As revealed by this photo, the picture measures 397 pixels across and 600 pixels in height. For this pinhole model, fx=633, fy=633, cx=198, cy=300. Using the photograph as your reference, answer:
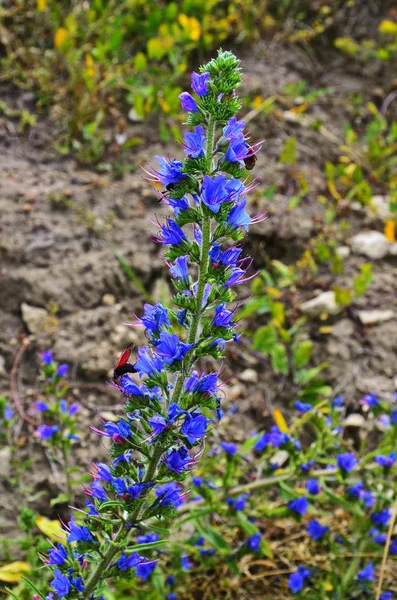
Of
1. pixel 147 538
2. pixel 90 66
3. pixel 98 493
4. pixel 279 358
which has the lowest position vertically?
pixel 147 538

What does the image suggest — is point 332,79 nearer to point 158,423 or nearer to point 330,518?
point 330,518

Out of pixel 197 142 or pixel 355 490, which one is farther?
pixel 355 490

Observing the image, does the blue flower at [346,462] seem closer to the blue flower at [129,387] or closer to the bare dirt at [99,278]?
the bare dirt at [99,278]

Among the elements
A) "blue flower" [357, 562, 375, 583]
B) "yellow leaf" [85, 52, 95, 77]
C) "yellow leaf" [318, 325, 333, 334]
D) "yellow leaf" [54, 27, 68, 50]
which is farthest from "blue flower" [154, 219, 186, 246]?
"yellow leaf" [54, 27, 68, 50]

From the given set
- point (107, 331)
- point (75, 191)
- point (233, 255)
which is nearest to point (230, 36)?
point (75, 191)

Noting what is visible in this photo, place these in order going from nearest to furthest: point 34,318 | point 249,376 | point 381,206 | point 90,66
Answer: point 34,318 < point 249,376 < point 90,66 < point 381,206

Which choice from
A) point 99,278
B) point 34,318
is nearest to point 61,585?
point 34,318

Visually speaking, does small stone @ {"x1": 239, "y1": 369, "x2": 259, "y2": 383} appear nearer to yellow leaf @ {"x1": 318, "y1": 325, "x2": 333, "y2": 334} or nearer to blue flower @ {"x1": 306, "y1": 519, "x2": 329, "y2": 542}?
yellow leaf @ {"x1": 318, "y1": 325, "x2": 333, "y2": 334}

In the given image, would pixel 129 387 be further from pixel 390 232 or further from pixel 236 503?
pixel 390 232
